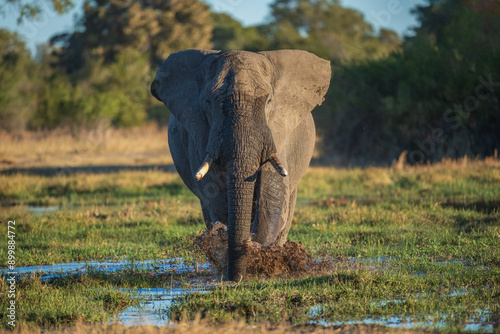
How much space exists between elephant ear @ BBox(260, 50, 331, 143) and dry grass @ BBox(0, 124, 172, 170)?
15.3 meters

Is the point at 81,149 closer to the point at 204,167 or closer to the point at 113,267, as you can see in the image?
the point at 113,267

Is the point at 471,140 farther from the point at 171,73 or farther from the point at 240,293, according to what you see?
the point at 240,293

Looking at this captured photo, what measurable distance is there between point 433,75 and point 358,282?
14.1 m

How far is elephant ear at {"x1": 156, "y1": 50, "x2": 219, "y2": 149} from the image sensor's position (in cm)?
698

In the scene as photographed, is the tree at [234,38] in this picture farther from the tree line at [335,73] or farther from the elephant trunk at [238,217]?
the elephant trunk at [238,217]

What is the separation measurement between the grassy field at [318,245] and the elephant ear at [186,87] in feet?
5.14

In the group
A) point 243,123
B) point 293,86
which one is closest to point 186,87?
point 293,86

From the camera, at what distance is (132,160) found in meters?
24.0

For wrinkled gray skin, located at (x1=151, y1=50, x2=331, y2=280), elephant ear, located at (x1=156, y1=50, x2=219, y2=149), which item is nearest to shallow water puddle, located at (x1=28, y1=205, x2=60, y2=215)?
wrinkled gray skin, located at (x1=151, y1=50, x2=331, y2=280)

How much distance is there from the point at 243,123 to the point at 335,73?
17.7 meters

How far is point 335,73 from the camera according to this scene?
23469 mm

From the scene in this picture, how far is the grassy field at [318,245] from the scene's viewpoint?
5.45m

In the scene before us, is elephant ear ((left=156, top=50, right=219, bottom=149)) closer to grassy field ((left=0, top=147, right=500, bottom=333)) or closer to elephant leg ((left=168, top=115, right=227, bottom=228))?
elephant leg ((left=168, top=115, right=227, bottom=228))

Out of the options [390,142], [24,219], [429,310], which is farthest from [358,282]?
[390,142]
